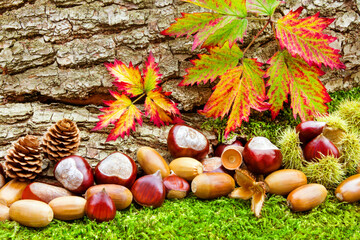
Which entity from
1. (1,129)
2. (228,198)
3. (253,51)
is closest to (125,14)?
(253,51)

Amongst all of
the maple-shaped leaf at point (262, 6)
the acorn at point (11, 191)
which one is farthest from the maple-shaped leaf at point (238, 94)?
the acorn at point (11, 191)

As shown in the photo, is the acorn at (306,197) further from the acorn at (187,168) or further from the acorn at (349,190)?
the acorn at (187,168)

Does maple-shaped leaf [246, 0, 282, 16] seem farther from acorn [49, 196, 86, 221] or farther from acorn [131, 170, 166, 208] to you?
acorn [49, 196, 86, 221]

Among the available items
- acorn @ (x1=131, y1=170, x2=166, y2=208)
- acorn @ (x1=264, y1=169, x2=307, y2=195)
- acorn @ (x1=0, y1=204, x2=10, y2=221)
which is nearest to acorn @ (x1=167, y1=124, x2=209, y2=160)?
acorn @ (x1=131, y1=170, x2=166, y2=208)

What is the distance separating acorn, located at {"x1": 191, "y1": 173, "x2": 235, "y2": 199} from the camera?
5.27 feet

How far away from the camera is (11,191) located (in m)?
1.60

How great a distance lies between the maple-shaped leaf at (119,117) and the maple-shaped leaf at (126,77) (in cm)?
6

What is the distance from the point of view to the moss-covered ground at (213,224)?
138cm

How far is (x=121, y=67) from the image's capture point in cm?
199

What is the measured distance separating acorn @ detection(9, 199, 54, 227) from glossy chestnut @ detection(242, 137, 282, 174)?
102 cm

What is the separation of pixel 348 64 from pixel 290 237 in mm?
1505

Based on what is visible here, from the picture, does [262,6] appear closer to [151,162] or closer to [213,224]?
[151,162]

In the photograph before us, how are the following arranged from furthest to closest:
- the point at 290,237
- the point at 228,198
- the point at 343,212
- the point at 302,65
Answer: the point at 302,65
the point at 228,198
the point at 343,212
the point at 290,237

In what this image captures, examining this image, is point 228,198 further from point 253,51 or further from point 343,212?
point 253,51
